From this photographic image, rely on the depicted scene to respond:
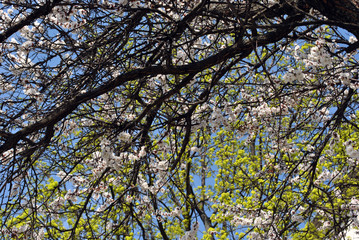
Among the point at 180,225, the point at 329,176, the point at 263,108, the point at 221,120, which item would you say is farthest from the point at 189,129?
the point at 180,225

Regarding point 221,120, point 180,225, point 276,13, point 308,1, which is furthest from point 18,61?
point 180,225

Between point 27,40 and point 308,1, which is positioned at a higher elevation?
point 27,40

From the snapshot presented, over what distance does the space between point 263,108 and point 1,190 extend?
122 inches

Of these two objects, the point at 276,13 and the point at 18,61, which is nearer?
the point at 276,13

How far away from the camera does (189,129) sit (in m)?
4.50

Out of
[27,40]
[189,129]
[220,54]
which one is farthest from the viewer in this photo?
[27,40]

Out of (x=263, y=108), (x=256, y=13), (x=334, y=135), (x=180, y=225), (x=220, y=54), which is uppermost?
(x=180, y=225)

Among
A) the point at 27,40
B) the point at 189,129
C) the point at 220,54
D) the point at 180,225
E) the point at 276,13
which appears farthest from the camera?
the point at 180,225

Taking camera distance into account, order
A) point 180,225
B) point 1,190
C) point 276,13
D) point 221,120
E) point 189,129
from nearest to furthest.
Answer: point 1,190 → point 221,120 → point 276,13 → point 189,129 → point 180,225

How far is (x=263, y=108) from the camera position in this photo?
4.93 metres

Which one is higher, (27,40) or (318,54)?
(27,40)

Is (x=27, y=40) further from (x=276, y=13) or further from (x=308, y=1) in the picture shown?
(x=308, y=1)

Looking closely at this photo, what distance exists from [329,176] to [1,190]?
5326 mm

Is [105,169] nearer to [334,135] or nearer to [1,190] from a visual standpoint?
[1,190]
